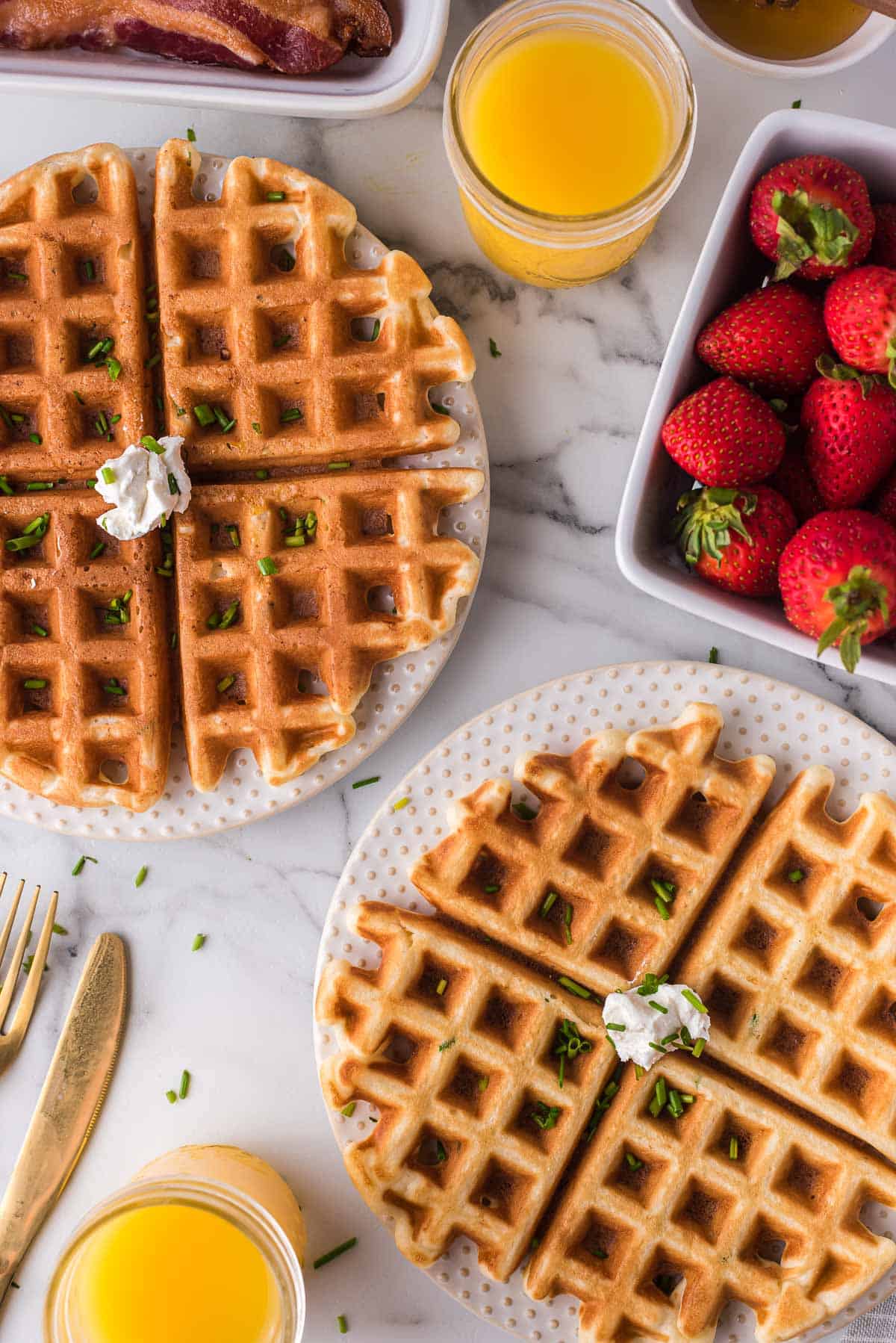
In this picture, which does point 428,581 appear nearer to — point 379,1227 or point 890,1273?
point 379,1227

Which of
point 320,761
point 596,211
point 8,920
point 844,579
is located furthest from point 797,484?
point 8,920

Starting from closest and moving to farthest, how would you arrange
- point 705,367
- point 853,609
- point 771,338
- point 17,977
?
point 853,609 < point 771,338 < point 705,367 < point 17,977

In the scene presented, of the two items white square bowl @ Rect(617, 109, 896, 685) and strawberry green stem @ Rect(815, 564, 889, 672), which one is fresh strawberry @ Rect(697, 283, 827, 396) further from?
strawberry green stem @ Rect(815, 564, 889, 672)

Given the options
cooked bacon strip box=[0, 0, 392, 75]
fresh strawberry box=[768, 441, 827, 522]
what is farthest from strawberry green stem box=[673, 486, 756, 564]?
cooked bacon strip box=[0, 0, 392, 75]

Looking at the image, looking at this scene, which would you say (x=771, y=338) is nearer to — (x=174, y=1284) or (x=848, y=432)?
(x=848, y=432)

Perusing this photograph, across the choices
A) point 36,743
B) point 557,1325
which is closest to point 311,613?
point 36,743

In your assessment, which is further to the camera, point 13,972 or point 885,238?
point 13,972

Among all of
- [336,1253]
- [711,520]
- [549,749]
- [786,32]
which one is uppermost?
[786,32]
